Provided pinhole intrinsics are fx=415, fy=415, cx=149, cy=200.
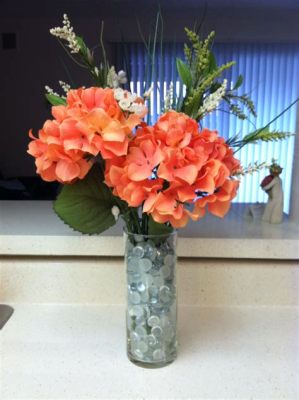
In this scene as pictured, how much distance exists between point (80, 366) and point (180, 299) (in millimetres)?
272

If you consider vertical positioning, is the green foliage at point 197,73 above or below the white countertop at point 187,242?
above

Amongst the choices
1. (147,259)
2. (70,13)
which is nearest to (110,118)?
(147,259)

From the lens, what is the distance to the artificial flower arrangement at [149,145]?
0.50 metres

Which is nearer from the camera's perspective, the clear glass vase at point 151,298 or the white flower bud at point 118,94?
the white flower bud at point 118,94

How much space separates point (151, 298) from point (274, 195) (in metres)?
0.43

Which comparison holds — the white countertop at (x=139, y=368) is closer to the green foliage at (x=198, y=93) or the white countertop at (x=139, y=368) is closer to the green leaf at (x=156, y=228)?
the green leaf at (x=156, y=228)

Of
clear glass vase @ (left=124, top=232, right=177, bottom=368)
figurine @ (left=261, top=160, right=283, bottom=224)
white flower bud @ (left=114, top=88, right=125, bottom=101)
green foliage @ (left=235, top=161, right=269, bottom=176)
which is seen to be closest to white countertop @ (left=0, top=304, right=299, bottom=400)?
clear glass vase @ (left=124, top=232, right=177, bottom=368)

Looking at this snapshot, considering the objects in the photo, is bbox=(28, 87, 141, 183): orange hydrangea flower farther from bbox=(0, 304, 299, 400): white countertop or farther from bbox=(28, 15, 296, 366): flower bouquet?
bbox=(0, 304, 299, 400): white countertop

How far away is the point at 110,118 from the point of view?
1.65ft

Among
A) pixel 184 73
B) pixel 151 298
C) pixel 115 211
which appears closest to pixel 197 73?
pixel 184 73

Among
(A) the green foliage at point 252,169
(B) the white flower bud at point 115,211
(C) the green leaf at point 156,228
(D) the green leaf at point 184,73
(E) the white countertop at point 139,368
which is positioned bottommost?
(E) the white countertop at point 139,368

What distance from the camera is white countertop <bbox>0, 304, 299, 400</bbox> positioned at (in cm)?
59

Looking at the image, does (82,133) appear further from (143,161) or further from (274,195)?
(274,195)

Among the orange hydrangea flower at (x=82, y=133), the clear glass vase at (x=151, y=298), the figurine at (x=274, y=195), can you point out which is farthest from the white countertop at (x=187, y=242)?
the orange hydrangea flower at (x=82, y=133)
